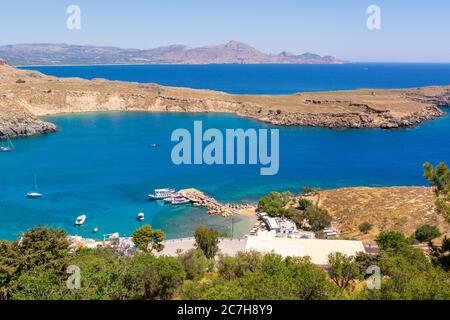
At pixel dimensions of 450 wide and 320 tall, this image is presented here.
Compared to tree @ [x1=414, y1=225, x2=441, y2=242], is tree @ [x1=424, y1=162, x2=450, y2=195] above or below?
above

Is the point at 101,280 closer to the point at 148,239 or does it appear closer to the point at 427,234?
the point at 148,239

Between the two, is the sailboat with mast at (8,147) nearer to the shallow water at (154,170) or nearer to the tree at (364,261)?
the shallow water at (154,170)

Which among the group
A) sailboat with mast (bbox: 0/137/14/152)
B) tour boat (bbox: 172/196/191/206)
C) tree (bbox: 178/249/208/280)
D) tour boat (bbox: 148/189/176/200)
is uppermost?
sailboat with mast (bbox: 0/137/14/152)

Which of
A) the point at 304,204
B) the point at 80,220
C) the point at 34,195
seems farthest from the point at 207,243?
the point at 34,195

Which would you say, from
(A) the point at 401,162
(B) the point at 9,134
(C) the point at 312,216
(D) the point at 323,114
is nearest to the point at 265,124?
(D) the point at 323,114

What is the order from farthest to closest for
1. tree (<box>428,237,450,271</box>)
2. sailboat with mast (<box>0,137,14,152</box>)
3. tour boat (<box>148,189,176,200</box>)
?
sailboat with mast (<box>0,137,14,152</box>), tour boat (<box>148,189,176,200</box>), tree (<box>428,237,450,271</box>)

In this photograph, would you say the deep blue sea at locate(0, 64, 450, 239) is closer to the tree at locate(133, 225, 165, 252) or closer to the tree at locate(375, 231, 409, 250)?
the tree at locate(133, 225, 165, 252)

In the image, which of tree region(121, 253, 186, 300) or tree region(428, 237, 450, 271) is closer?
tree region(121, 253, 186, 300)

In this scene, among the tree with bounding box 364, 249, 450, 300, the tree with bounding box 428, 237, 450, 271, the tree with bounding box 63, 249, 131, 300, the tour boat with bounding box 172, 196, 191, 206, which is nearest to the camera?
the tree with bounding box 364, 249, 450, 300

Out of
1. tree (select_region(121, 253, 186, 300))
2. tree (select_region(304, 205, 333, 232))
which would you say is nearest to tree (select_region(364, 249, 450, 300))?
tree (select_region(121, 253, 186, 300))
